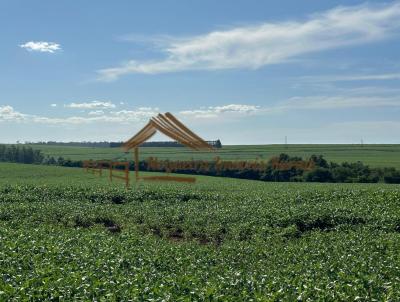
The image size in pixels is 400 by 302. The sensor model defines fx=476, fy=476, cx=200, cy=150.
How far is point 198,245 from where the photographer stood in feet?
56.6

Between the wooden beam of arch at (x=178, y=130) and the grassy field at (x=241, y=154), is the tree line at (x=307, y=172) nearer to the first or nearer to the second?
the grassy field at (x=241, y=154)

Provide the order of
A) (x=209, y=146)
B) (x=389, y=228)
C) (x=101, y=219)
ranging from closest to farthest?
(x=389, y=228) → (x=101, y=219) → (x=209, y=146)

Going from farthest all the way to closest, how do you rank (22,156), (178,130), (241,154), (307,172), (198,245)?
(22,156), (241,154), (307,172), (178,130), (198,245)

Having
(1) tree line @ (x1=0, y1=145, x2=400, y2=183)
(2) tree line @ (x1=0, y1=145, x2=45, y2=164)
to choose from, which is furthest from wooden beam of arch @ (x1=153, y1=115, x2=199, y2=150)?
(2) tree line @ (x1=0, y1=145, x2=45, y2=164)

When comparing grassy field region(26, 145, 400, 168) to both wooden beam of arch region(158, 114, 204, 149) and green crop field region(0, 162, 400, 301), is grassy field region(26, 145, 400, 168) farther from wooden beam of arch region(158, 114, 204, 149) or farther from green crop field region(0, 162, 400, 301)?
green crop field region(0, 162, 400, 301)

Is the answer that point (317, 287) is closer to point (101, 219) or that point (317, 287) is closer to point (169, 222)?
point (169, 222)

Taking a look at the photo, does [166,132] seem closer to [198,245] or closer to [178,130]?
[178,130]

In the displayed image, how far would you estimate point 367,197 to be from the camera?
1000 inches

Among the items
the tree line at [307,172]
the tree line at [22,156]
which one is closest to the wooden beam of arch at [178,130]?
the tree line at [307,172]

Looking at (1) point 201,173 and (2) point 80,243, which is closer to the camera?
(2) point 80,243

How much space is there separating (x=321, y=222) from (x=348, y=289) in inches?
475

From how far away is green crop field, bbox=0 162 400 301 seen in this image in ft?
28.5

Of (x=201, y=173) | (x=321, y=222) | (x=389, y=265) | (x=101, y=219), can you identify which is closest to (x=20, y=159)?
(x=201, y=173)

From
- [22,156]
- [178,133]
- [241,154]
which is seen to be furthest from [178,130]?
[22,156]
